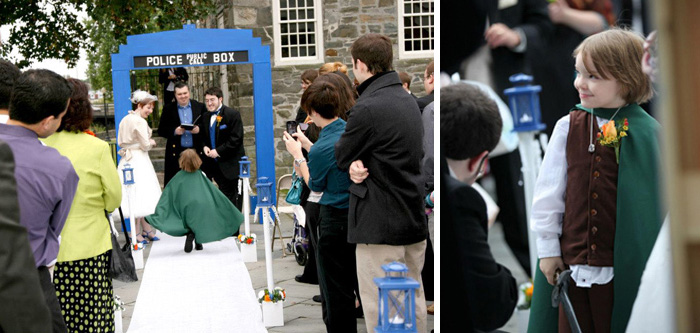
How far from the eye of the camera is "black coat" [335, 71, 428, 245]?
15.3ft

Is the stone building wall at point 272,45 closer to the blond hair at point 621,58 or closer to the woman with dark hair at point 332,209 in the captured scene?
the woman with dark hair at point 332,209

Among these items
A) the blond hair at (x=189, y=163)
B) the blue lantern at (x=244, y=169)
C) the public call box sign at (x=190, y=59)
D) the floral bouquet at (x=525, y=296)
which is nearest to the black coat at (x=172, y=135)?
the public call box sign at (x=190, y=59)

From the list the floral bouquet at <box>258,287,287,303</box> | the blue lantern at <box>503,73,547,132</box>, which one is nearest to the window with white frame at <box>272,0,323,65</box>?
the floral bouquet at <box>258,287,287,303</box>

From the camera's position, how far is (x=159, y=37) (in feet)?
41.4

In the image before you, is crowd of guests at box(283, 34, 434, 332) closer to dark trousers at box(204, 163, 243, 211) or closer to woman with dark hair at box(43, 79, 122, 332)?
woman with dark hair at box(43, 79, 122, 332)

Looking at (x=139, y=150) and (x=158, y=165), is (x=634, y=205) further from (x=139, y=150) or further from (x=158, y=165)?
(x=158, y=165)

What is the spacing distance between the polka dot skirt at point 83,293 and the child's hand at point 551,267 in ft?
9.52

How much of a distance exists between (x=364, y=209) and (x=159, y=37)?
8665 mm

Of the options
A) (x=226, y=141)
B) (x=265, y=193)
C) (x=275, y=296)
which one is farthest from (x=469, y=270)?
(x=226, y=141)

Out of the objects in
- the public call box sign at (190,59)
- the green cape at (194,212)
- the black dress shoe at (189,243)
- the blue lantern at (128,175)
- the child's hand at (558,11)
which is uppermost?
the public call box sign at (190,59)

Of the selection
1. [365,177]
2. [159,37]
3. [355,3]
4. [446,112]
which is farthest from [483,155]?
[355,3]

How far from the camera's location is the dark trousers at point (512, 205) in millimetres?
2785

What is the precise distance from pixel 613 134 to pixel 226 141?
9314 millimetres

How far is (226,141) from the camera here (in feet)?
38.2
